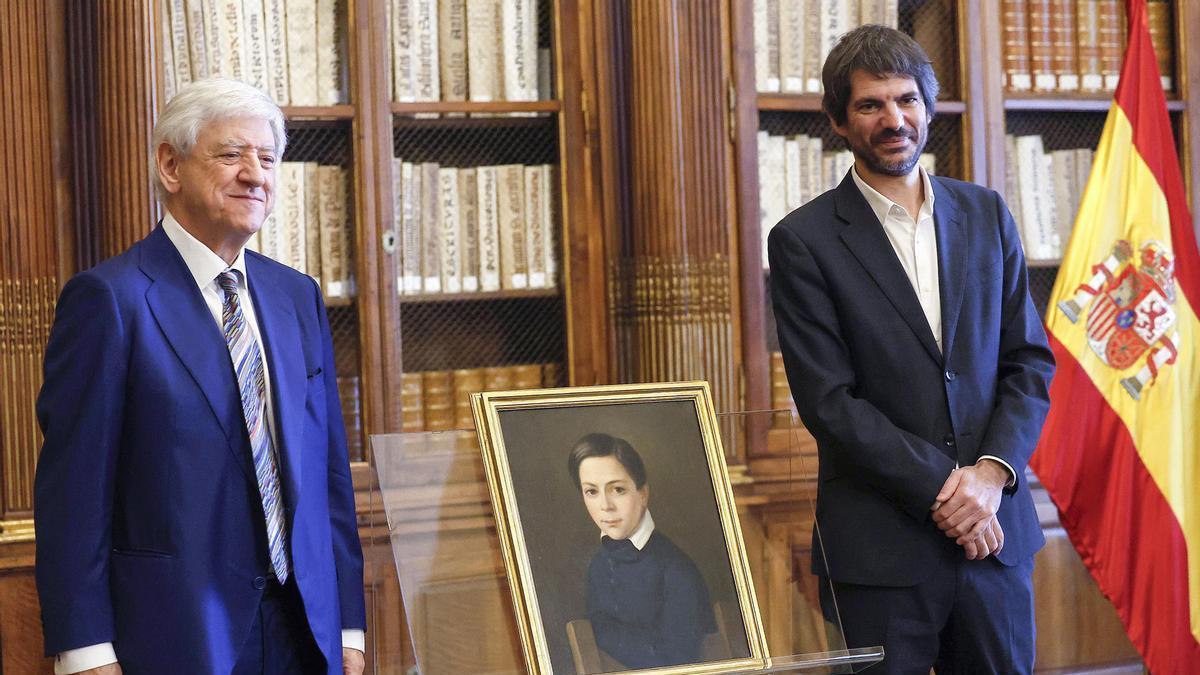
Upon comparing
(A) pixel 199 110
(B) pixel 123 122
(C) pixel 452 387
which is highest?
(B) pixel 123 122

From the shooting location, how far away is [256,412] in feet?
5.82

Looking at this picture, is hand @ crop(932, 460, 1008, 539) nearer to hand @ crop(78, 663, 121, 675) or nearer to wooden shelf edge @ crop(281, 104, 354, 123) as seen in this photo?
hand @ crop(78, 663, 121, 675)

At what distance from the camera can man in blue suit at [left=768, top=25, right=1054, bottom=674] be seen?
2.06 metres

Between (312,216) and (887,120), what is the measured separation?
1698 mm

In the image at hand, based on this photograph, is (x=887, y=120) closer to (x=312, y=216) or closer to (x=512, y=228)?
(x=512, y=228)

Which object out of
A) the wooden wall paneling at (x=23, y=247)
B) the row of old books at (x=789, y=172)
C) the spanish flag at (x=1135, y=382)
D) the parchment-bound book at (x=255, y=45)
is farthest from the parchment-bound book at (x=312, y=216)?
the spanish flag at (x=1135, y=382)

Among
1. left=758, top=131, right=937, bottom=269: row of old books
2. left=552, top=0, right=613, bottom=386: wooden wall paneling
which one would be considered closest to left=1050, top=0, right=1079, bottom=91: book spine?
left=758, top=131, right=937, bottom=269: row of old books

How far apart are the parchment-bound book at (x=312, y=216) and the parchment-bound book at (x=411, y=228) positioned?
22 cm

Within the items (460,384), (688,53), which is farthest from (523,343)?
(688,53)

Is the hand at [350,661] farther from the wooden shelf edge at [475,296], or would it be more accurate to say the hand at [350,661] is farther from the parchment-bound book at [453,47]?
the parchment-bound book at [453,47]

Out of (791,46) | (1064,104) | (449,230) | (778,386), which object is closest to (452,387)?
(449,230)

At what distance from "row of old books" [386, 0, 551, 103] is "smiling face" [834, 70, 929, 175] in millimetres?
1416

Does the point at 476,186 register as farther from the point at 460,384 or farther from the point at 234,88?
the point at 234,88

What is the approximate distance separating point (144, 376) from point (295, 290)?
0.32 m
